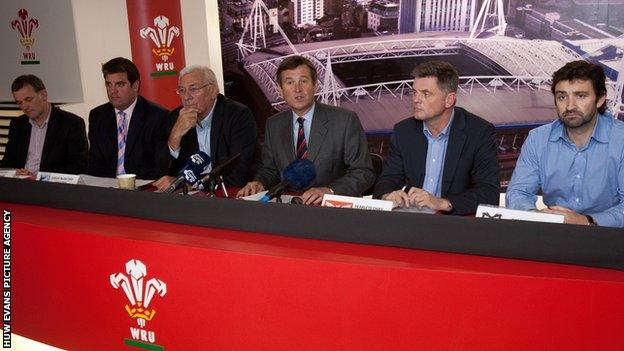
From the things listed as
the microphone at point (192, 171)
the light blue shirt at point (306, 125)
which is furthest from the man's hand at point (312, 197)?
the light blue shirt at point (306, 125)

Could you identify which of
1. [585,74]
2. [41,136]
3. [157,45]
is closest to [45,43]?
[157,45]

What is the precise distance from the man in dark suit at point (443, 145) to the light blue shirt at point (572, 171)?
0.13 m

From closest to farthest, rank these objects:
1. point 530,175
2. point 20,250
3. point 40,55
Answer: point 20,250, point 530,175, point 40,55

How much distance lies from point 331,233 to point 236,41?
489 cm

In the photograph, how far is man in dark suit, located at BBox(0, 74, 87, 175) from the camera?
3361mm

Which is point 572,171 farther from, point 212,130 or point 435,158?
point 212,130

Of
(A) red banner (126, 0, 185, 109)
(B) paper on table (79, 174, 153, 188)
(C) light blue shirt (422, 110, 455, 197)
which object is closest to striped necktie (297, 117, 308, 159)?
(C) light blue shirt (422, 110, 455, 197)

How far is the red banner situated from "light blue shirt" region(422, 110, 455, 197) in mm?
2766

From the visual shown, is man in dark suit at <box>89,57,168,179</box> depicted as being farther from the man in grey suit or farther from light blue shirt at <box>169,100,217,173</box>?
the man in grey suit

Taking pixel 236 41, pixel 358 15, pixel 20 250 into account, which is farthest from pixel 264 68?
pixel 20 250

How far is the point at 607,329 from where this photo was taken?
3.55ft

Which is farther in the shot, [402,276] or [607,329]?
[402,276]

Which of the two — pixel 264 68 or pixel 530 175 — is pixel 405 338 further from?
pixel 264 68

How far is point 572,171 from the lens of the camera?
7.09ft
